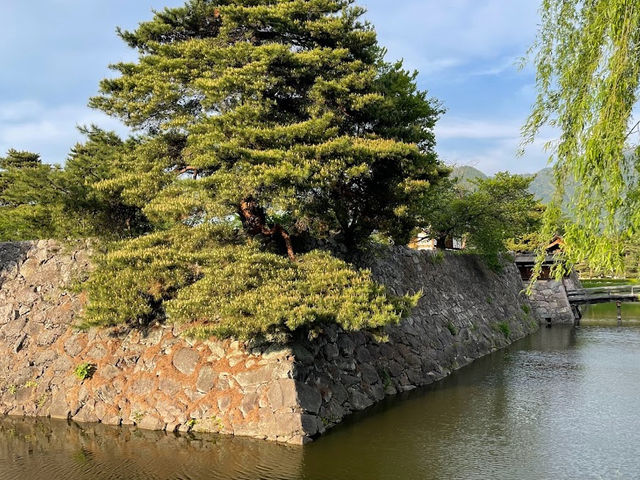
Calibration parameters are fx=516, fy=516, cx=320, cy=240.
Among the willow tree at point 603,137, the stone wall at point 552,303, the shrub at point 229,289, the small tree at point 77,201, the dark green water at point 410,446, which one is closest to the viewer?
the willow tree at point 603,137

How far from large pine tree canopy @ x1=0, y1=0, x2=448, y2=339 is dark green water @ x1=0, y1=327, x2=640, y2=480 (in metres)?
2.53

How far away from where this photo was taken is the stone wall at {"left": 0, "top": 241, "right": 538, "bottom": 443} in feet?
38.3

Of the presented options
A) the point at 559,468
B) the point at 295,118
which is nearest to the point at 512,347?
the point at 559,468

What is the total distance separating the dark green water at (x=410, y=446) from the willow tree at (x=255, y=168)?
8.28ft

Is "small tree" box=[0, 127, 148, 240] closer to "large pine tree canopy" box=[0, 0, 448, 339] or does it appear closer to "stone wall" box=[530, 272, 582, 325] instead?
"large pine tree canopy" box=[0, 0, 448, 339]

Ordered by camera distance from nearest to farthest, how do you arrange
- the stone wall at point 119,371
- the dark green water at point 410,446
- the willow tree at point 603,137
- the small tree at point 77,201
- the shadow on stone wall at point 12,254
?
the willow tree at point 603,137, the dark green water at point 410,446, the stone wall at point 119,371, the small tree at point 77,201, the shadow on stone wall at point 12,254

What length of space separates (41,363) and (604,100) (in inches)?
551

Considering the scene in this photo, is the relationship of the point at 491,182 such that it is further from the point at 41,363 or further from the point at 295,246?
the point at 41,363

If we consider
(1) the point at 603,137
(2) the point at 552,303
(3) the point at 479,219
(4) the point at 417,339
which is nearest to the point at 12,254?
(4) the point at 417,339

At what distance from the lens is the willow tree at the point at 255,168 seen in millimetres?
11281

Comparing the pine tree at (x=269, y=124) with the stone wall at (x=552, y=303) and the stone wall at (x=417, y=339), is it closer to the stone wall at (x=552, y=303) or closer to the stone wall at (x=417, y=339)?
the stone wall at (x=417, y=339)

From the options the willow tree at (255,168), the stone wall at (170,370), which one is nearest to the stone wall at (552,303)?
the stone wall at (170,370)

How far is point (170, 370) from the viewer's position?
12508 millimetres

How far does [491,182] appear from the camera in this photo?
3061 cm
